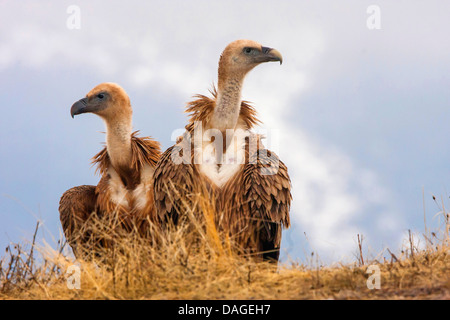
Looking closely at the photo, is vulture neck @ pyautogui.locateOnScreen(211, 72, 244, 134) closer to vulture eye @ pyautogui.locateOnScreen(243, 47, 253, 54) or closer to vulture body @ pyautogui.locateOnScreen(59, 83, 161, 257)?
vulture eye @ pyautogui.locateOnScreen(243, 47, 253, 54)

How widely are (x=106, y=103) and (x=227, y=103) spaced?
2223 mm

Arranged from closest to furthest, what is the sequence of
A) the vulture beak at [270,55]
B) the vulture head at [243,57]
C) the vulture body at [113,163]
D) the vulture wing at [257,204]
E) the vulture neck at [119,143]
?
the vulture wing at [257,204], the vulture head at [243,57], the vulture beak at [270,55], the vulture body at [113,163], the vulture neck at [119,143]

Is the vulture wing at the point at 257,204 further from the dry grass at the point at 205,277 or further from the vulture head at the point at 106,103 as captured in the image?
the vulture head at the point at 106,103

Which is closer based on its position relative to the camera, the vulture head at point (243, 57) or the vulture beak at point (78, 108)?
the vulture head at point (243, 57)

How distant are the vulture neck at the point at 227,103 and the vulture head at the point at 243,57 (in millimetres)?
77

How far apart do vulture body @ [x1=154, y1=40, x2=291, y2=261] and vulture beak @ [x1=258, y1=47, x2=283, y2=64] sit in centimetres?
1

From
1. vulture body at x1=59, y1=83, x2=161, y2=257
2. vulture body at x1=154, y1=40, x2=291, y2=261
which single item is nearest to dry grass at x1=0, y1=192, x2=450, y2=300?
vulture body at x1=154, y1=40, x2=291, y2=261

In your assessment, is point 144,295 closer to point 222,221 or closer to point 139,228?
point 222,221

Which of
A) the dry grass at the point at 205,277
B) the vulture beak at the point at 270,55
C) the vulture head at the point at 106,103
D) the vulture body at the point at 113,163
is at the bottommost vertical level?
the dry grass at the point at 205,277

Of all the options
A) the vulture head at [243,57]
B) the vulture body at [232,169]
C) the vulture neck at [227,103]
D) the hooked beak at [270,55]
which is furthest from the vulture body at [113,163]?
the hooked beak at [270,55]

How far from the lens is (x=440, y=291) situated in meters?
6.59

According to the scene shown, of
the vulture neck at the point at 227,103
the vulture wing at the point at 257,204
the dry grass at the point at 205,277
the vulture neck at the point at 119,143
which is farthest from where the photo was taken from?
the vulture neck at the point at 119,143

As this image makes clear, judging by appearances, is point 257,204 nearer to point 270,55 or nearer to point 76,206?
point 270,55

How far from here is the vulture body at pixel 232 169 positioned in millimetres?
8578
